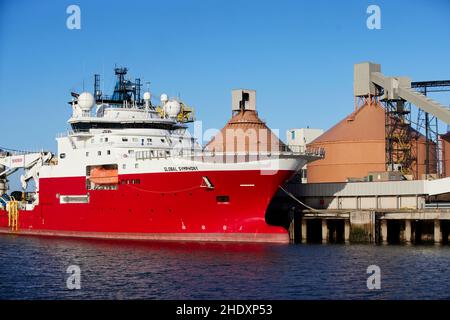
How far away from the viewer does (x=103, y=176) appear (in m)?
52.0

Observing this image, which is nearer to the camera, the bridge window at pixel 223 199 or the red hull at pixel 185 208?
the red hull at pixel 185 208

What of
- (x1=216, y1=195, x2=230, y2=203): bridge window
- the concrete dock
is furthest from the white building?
(x1=216, y1=195, x2=230, y2=203): bridge window

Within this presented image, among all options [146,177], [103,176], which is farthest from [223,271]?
[103,176]

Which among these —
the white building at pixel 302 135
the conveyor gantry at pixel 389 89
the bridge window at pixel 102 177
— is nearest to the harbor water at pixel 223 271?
the bridge window at pixel 102 177

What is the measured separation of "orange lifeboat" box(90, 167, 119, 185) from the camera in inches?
2024

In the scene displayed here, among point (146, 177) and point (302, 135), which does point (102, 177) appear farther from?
point (302, 135)

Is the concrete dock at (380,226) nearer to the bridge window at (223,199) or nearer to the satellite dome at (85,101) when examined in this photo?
the bridge window at (223,199)

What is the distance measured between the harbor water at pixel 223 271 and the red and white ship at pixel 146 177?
2138mm

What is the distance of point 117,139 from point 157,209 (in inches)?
280

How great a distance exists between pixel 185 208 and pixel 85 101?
14149 millimetres

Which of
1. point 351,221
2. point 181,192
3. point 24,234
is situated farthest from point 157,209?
point 24,234

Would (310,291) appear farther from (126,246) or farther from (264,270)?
(126,246)

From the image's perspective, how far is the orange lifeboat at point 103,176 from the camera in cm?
5141

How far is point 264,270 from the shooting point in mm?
35000
